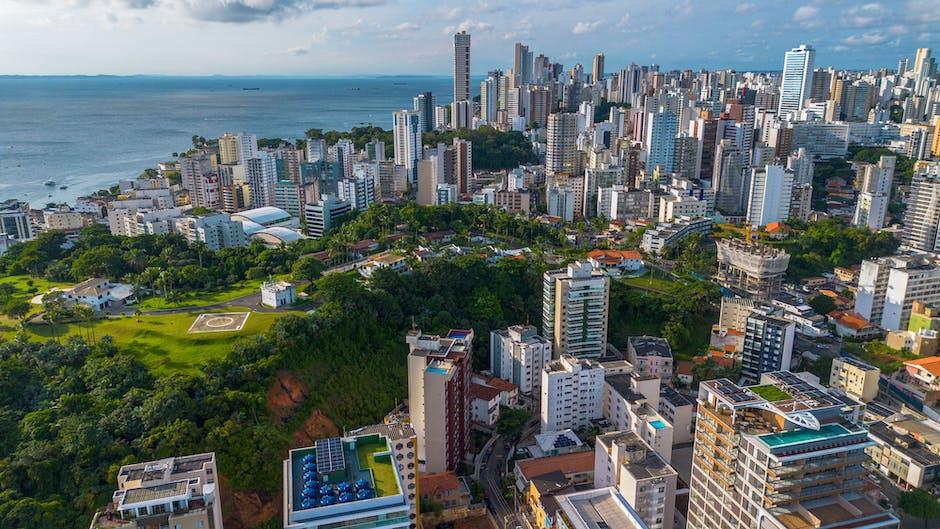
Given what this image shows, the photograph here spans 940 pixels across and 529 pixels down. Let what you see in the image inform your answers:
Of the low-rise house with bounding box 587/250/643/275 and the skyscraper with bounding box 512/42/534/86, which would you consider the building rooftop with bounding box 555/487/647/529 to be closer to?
the low-rise house with bounding box 587/250/643/275

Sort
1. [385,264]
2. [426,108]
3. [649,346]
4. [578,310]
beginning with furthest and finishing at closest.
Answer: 1. [426,108]
2. [385,264]
3. [649,346]
4. [578,310]

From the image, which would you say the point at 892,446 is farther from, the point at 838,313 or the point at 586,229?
the point at 586,229

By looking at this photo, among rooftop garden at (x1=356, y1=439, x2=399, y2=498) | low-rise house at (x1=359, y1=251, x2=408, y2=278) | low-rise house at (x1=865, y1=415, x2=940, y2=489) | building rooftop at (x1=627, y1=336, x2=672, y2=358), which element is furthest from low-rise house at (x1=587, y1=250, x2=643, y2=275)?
rooftop garden at (x1=356, y1=439, x2=399, y2=498)

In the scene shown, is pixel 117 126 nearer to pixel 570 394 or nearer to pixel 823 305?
pixel 570 394

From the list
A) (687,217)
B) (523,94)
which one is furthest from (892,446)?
(523,94)


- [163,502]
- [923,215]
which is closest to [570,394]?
[163,502]
